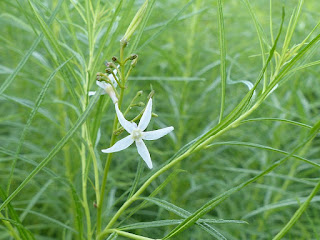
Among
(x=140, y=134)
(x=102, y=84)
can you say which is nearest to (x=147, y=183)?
(x=140, y=134)

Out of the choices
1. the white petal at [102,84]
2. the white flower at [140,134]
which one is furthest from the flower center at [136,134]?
the white petal at [102,84]

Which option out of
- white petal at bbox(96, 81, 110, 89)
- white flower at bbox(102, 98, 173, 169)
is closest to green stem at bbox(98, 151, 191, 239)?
white flower at bbox(102, 98, 173, 169)

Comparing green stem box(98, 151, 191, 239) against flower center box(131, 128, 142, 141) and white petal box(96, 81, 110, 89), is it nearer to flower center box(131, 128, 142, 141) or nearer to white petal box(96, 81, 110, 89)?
flower center box(131, 128, 142, 141)

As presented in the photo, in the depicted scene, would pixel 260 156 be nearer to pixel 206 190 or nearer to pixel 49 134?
pixel 206 190

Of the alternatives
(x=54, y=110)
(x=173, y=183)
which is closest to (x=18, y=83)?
(x=54, y=110)

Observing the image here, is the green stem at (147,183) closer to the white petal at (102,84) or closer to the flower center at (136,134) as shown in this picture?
the flower center at (136,134)

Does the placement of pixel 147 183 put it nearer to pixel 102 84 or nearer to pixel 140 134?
pixel 140 134

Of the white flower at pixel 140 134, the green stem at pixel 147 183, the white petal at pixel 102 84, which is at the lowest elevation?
the green stem at pixel 147 183

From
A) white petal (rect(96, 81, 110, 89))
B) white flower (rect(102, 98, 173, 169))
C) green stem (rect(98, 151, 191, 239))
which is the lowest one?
green stem (rect(98, 151, 191, 239))
